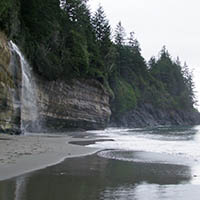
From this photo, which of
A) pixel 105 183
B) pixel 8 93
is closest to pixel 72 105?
pixel 8 93

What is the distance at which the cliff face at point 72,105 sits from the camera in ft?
100

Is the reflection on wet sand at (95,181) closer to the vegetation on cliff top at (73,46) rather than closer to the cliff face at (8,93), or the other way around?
the cliff face at (8,93)

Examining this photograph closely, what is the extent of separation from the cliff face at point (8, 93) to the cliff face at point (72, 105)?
24.7ft

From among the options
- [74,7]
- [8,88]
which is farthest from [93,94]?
[8,88]

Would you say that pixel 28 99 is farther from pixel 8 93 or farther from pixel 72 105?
pixel 72 105

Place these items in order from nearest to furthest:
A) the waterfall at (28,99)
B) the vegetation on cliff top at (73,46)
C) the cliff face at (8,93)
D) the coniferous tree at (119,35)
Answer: the cliff face at (8,93), the waterfall at (28,99), the vegetation on cliff top at (73,46), the coniferous tree at (119,35)

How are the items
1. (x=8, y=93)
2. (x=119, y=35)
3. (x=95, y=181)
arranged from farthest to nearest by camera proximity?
(x=119, y=35)
(x=8, y=93)
(x=95, y=181)

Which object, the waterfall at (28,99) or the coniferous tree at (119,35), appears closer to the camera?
the waterfall at (28,99)

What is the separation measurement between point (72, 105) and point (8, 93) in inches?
571

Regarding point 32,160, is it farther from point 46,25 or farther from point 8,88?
point 46,25

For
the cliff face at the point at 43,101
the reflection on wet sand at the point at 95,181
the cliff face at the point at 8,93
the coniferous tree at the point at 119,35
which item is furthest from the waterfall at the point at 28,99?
the coniferous tree at the point at 119,35

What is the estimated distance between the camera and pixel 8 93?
1986cm

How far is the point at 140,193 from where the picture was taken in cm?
678

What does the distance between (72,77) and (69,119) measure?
4563mm
